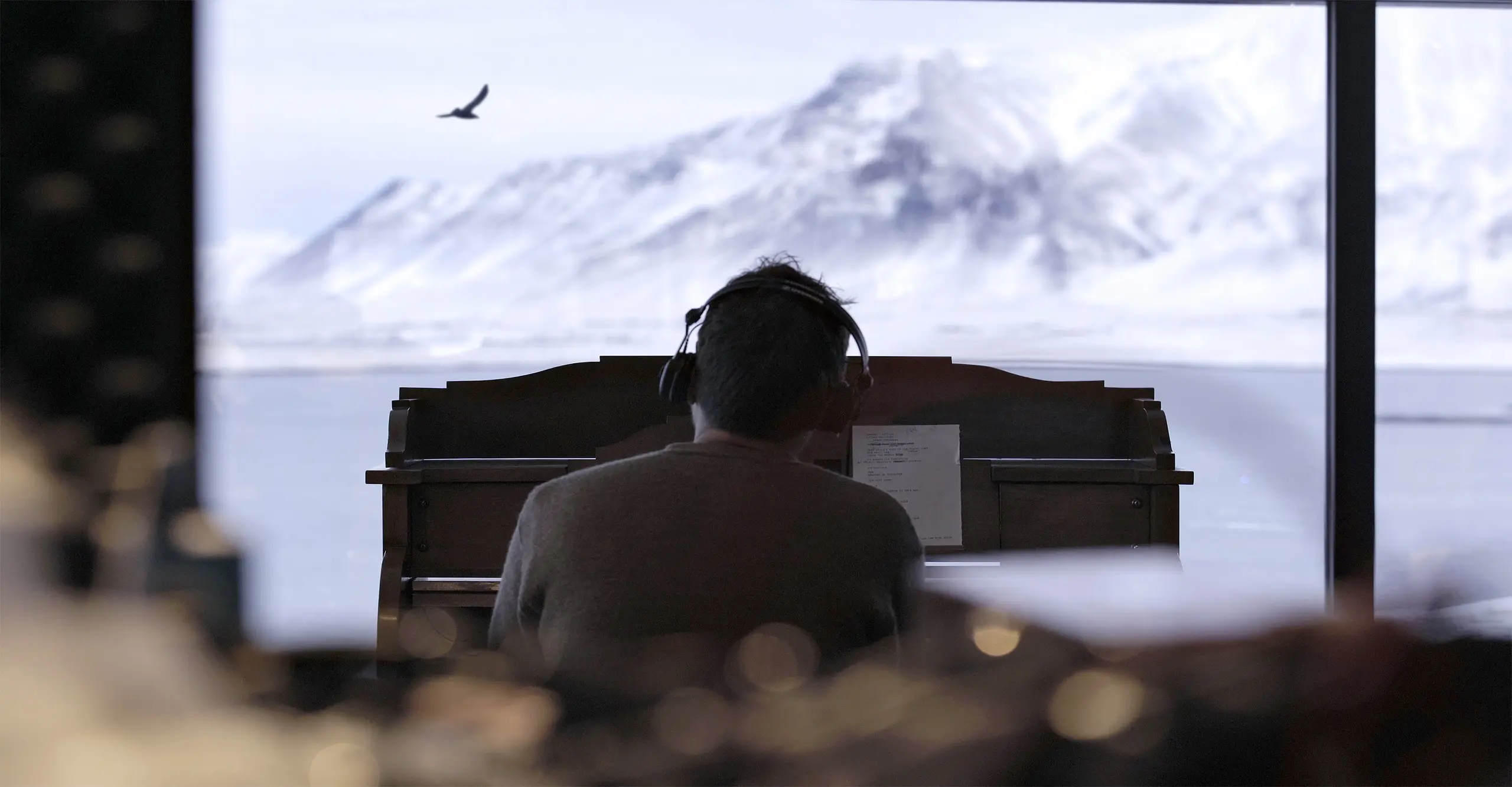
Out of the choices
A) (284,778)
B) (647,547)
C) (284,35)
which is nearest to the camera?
(284,778)

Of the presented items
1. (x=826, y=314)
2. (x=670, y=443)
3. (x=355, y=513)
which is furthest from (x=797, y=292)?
(x=670, y=443)

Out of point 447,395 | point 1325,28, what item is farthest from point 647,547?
point 1325,28

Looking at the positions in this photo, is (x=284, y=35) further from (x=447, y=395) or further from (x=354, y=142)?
(x=447, y=395)

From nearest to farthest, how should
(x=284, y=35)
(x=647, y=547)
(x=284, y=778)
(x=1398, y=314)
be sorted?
1. (x=284, y=778)
2. (x=1398, y=314)
3. (x=284, y=35)
4. (x=647, y=547)

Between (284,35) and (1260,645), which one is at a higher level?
(284,35)

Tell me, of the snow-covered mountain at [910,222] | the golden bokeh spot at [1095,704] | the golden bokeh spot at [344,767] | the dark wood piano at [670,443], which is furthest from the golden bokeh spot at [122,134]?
the snow-covered mountain at [910,222]

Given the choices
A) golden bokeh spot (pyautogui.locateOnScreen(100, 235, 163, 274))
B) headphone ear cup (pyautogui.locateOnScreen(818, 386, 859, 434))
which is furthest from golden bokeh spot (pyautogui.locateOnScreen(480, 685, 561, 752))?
headphone ear cup (pyautogui.locateOnScreen(818, 386, 859, 434))

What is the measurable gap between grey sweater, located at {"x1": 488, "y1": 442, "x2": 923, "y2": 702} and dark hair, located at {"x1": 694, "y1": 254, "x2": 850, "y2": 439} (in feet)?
0.20

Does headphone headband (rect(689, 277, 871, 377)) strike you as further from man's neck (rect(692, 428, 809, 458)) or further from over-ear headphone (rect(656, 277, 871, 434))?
man's neck (rect(692, 428, 809, 458))

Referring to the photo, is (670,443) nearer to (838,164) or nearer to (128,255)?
(838,164)

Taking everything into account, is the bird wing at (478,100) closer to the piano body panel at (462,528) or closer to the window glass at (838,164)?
the window glass at (838,164)

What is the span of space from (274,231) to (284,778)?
6.3 inches

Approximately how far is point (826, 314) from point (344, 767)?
1229mm

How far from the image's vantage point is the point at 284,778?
0.23 meters
